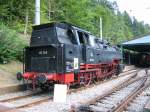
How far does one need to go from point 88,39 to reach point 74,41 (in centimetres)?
170

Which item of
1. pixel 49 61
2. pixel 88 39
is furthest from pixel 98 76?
pixel 49 61

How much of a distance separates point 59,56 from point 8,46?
5232mm

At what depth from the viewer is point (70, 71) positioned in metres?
13.2

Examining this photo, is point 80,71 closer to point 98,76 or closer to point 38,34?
point 38,34

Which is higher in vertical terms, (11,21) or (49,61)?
(11,21)

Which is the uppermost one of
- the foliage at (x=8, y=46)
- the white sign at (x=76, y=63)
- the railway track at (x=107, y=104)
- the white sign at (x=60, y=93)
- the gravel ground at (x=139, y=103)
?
the foliage at (x=8, y=46)

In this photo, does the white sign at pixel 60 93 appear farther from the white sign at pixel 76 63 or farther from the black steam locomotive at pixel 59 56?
the white sign at pixel 76 63

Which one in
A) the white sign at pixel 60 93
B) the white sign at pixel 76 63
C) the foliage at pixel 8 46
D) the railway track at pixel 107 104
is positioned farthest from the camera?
the foliage at pixel 8 46

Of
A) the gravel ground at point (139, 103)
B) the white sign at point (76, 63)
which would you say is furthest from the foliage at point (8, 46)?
the gravel ground at point (139, 103)

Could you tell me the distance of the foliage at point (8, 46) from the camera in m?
16.9

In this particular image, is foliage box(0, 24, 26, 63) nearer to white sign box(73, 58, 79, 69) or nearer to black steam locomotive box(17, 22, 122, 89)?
black steam locomotive box(17, 22, 122, 89)

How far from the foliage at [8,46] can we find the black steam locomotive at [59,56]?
2.87 metres

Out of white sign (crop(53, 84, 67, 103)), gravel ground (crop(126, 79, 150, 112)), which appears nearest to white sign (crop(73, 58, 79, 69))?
white sign (crop(53, 84, 67, 103))

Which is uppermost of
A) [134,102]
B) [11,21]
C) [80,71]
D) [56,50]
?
[11,21]
